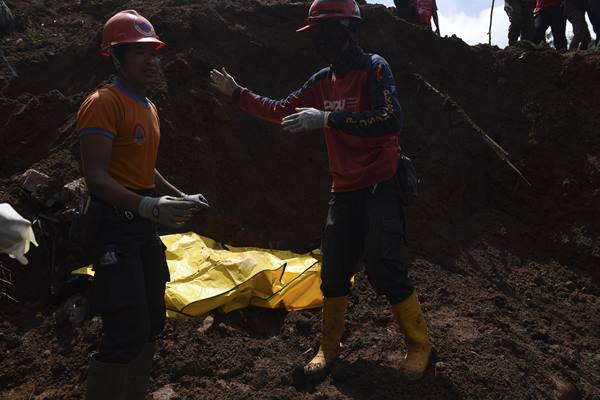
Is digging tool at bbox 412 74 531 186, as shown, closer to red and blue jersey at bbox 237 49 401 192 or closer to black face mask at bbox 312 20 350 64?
red and blue jersey at bbox 237 49 401 192

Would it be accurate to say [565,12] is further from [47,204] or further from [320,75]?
[47,204]

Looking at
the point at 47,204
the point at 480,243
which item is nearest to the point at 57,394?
the point at 47,204

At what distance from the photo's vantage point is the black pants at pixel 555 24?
23.7 ft

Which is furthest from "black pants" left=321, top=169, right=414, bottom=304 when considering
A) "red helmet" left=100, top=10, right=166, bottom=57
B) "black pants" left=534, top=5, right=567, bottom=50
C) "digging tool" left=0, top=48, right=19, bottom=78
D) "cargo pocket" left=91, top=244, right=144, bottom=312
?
"black pants" left=534, top=5, right=567, bottom=50

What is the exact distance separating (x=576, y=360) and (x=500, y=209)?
2.32 m

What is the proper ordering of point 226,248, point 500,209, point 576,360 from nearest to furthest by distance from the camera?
point 576,360 < point 226,248 < point 500,209

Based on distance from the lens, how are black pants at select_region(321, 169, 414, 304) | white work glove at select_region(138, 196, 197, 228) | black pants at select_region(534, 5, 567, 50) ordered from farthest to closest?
black pants at select_region(534, 5, 567, 50) < black pants at select_region(321, 169, 414, 304) < white work glove at select_region(138, 196, 197, 228)

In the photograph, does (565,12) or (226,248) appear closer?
(226,248)

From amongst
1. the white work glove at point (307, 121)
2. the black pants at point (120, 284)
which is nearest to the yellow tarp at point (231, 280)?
the black pants at point (120, 284)

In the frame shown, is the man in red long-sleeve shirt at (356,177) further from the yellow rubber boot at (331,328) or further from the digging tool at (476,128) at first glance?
the digging tool at (476,128)

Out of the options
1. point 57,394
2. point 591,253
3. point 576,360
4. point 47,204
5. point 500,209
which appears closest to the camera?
point 57,394

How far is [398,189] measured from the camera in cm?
305

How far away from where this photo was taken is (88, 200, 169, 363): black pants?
222 centimetres

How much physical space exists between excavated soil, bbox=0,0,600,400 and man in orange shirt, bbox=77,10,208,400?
2.82ft
